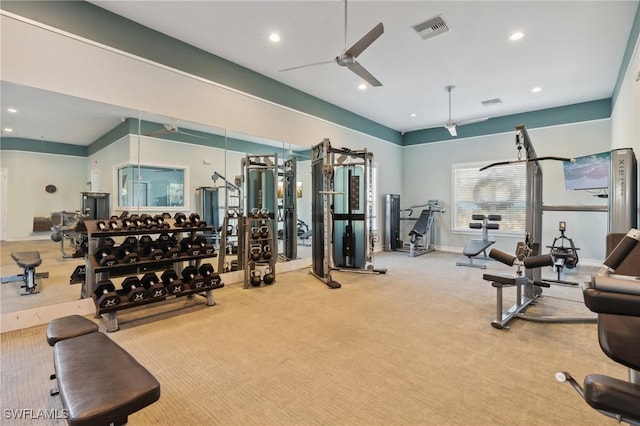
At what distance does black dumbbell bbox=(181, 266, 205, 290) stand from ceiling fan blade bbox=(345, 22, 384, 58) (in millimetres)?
3055

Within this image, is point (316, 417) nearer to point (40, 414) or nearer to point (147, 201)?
point (40, 414)

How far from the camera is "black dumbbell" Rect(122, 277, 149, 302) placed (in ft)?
9.89

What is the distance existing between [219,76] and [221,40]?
0.57 metres

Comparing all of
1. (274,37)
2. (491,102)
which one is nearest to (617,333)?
(274,37)

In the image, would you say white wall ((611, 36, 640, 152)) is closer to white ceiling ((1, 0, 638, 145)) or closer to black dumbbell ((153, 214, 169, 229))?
white ceiling ((1, 0, 638, 145))

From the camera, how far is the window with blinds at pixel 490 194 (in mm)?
7176

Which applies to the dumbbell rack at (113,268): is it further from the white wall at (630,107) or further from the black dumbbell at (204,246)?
the white wall at (630,107)

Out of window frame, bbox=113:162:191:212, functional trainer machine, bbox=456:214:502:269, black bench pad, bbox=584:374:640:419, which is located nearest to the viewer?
black bench pad, bbox=584:374:640:419

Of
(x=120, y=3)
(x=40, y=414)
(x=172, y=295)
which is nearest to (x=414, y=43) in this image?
(x=120, y=3)

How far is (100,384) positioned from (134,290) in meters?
1.97

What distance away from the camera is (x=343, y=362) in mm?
2316

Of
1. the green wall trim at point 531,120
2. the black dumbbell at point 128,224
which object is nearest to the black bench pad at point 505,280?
the black dumbbell at point 128,224

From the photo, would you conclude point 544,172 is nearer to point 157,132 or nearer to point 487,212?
point 487,212

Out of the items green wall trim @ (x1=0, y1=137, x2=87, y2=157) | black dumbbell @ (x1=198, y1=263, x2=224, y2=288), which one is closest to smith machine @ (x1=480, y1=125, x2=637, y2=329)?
black dumbbell @ (x1=198, y1=263, x2=224, y2=288)
